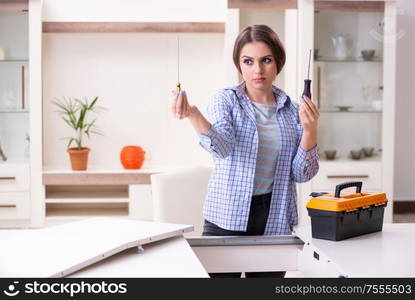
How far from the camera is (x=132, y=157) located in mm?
4547

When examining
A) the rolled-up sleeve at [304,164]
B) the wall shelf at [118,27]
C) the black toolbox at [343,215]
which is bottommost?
the black toolbox at [343,215]

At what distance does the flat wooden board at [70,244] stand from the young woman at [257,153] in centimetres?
21

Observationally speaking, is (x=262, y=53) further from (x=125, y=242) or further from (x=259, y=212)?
(x=125, y=242)

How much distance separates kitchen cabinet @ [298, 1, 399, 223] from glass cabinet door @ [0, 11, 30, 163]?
6.55ft

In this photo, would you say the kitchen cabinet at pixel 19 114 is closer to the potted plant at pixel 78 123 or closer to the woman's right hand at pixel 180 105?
the potted plant at pixel 78 123

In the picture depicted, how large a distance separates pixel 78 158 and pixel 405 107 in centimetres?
254

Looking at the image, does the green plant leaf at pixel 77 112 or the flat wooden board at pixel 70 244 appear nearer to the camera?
the flat wooden board at pixel 70 244

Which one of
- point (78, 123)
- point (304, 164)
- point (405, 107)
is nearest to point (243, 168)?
point (304, 164)

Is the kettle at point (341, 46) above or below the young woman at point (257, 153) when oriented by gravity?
above

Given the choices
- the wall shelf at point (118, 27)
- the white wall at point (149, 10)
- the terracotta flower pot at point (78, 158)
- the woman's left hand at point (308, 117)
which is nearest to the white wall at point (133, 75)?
the white wall at point (149, 10)

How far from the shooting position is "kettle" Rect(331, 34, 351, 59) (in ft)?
14.8

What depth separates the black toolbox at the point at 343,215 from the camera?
181 cm

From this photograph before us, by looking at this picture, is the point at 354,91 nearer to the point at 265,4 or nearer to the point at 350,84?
the point at 350,84

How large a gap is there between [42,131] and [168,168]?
3.01 ft
